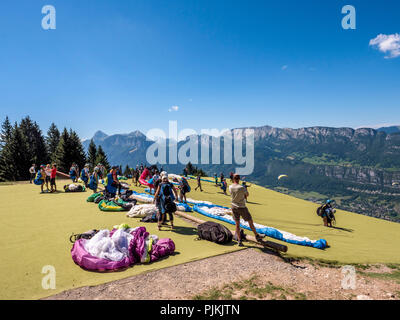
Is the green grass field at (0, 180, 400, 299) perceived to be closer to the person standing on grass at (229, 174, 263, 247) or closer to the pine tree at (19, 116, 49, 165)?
the person standing on grass at (229, 174, 263, 247)

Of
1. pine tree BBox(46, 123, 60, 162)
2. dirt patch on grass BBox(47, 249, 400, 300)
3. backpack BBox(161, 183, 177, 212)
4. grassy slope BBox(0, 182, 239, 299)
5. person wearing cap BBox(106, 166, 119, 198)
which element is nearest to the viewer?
dirt patch on grass BBox(47, 249, 400, 300)

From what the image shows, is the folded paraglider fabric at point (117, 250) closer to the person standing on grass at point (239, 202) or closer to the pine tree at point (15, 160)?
the person standing on grass at point (239, 202)

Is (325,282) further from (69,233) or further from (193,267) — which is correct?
(69,233)

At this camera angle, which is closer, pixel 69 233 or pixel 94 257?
pixel 94 257

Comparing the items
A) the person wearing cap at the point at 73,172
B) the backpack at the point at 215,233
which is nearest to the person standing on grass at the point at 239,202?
the backpack at the point at 215,233

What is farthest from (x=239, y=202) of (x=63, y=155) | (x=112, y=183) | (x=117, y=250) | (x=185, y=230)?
(x=63, y=155)

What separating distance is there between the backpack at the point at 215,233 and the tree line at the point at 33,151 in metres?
42.5

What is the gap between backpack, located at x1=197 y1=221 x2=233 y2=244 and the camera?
7617mm

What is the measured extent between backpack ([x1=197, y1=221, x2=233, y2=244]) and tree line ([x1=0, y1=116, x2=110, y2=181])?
139 ft

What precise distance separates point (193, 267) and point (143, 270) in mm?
1307

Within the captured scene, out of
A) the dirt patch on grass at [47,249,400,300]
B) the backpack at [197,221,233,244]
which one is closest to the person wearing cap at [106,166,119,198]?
the backpack at [197,221,233,244]
